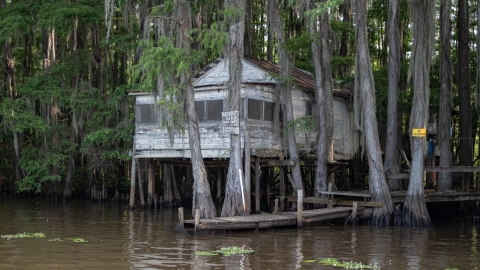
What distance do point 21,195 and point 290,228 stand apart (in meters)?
20.0

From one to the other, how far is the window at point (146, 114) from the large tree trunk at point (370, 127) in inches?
319

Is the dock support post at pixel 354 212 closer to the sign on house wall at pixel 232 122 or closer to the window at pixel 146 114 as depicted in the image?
the sign on house wall at pixel 232 122

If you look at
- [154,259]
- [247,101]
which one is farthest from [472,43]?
[154,259]

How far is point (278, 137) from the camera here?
25.7 meters

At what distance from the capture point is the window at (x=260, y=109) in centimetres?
2459

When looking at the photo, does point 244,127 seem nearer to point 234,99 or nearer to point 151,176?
point 234,99

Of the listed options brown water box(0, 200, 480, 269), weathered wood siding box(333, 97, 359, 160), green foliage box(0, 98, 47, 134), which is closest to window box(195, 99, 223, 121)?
brown water box(0, 200, 480, 269)

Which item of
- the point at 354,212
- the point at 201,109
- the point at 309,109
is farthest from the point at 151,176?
the point at 354,212

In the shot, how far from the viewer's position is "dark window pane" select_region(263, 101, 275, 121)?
82.6 feet

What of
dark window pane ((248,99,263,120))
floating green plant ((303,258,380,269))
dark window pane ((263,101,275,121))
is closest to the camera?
floating green plant ((303,258,380,269))

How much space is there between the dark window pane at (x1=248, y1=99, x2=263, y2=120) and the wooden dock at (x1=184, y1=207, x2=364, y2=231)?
430cm

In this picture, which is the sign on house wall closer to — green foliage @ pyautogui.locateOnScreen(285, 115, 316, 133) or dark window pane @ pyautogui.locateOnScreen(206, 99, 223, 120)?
green foliage @ pyautogui.locateOnScreen(285, 115, 316, 133)

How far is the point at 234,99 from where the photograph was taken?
70.7ft

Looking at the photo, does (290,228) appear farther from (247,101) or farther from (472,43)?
(472,43)
